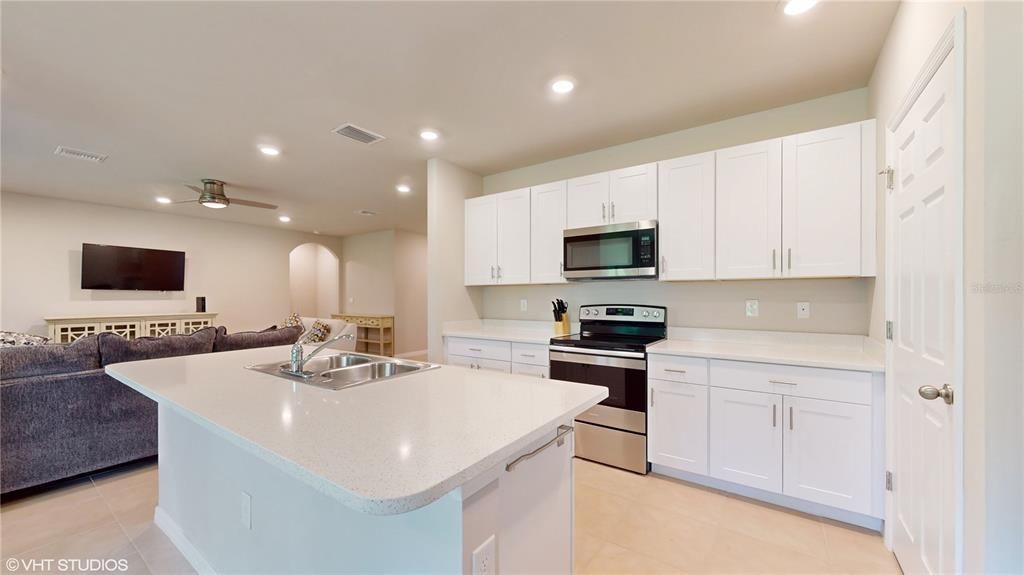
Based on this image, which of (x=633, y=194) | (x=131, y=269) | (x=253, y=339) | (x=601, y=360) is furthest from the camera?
(x=131, y=269)

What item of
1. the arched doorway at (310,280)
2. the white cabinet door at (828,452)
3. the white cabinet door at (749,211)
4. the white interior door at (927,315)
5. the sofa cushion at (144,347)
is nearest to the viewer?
the white interior door at (927,315)

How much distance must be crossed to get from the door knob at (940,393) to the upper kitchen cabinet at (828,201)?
1.11m

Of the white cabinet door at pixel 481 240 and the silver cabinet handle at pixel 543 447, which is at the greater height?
the white cabinet door at pixel 481 240

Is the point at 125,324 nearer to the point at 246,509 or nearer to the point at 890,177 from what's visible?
the point at 246,509

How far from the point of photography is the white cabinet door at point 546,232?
3.35m

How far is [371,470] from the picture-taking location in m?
0.81

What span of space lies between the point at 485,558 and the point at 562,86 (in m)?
2.38

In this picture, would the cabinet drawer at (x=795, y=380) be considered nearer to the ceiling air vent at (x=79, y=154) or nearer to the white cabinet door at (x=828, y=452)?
the white cabinet door at (x=828, y=452)

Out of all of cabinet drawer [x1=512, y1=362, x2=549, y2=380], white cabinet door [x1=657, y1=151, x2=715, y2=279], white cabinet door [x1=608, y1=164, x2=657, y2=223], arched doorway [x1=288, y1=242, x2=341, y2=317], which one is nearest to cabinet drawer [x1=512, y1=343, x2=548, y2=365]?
cabinet drawer [x1=512, y1=362, x2=549, y2=380]

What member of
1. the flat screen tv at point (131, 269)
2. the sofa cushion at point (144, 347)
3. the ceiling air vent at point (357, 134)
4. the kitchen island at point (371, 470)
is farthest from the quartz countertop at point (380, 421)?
the flat screen tv at point (131, 269)

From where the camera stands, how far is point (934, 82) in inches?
53.6

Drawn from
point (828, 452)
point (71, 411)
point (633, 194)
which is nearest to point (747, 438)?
point (828, 452)

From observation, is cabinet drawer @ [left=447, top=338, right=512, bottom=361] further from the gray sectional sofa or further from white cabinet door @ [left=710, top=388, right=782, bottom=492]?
the gray sectional sofa

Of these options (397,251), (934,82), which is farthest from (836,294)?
(397,251)
